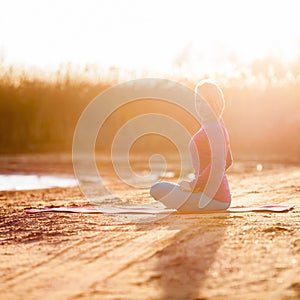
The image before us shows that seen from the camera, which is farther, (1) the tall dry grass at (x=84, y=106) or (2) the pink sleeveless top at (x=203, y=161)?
(1) the tall dry grass at (x=84, y=106)

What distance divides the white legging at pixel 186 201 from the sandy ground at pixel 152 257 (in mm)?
244

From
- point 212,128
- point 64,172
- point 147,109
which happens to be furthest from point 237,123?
point 212,128

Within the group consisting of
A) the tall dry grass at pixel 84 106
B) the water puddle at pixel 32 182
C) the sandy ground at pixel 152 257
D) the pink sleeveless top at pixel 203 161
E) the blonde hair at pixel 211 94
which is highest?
the tall dry grass at pixel 84 106

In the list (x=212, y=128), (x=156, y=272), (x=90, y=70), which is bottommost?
(x=156, y=272)

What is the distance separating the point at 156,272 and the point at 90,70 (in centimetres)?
2665

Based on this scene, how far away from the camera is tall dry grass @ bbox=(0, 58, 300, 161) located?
29359 mm

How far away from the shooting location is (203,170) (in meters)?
8.12

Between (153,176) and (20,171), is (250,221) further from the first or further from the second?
(20,171)

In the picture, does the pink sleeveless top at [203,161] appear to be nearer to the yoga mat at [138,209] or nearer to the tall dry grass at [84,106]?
the yoga mat at [138,209]

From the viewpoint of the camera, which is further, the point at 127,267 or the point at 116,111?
the point at 116,111

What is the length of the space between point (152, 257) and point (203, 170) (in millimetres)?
2631

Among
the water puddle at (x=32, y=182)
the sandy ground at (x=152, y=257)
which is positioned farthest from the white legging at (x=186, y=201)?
the water puddle at (x=32, y=182)

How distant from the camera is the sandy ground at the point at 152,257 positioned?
475cm

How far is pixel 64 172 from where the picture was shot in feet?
65.2
